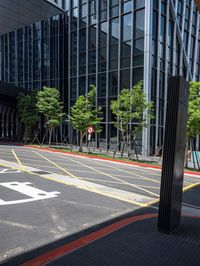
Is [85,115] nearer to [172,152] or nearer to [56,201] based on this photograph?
[56,201]

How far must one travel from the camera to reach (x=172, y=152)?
6344 mm

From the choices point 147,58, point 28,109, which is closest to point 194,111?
point 147,58

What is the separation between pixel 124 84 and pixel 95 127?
616 centimetres

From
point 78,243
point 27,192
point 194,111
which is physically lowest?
point 78,243

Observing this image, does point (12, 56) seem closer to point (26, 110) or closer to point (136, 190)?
point (26, 110)

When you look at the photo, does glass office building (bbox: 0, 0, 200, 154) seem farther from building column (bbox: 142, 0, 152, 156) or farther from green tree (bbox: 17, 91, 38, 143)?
green tree (bbox: 17, 91, 38, 143)

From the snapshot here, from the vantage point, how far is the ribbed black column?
633cm

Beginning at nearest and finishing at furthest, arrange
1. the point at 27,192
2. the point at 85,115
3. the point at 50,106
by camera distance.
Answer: the point at 27,192 < the point at 85,115 < the point at 50,106

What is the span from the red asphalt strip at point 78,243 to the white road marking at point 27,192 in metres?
3.31

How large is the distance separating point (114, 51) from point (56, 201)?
24.7 m

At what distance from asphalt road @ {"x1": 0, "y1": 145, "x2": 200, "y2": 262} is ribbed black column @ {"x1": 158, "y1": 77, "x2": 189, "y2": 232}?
6.26 feet

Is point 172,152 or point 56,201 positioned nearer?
point 172,152

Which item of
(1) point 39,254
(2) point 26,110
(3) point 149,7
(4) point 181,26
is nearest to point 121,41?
(3) point 149,7

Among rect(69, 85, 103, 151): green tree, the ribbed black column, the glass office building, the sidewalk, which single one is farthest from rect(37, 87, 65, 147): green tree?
the ribbed black column
